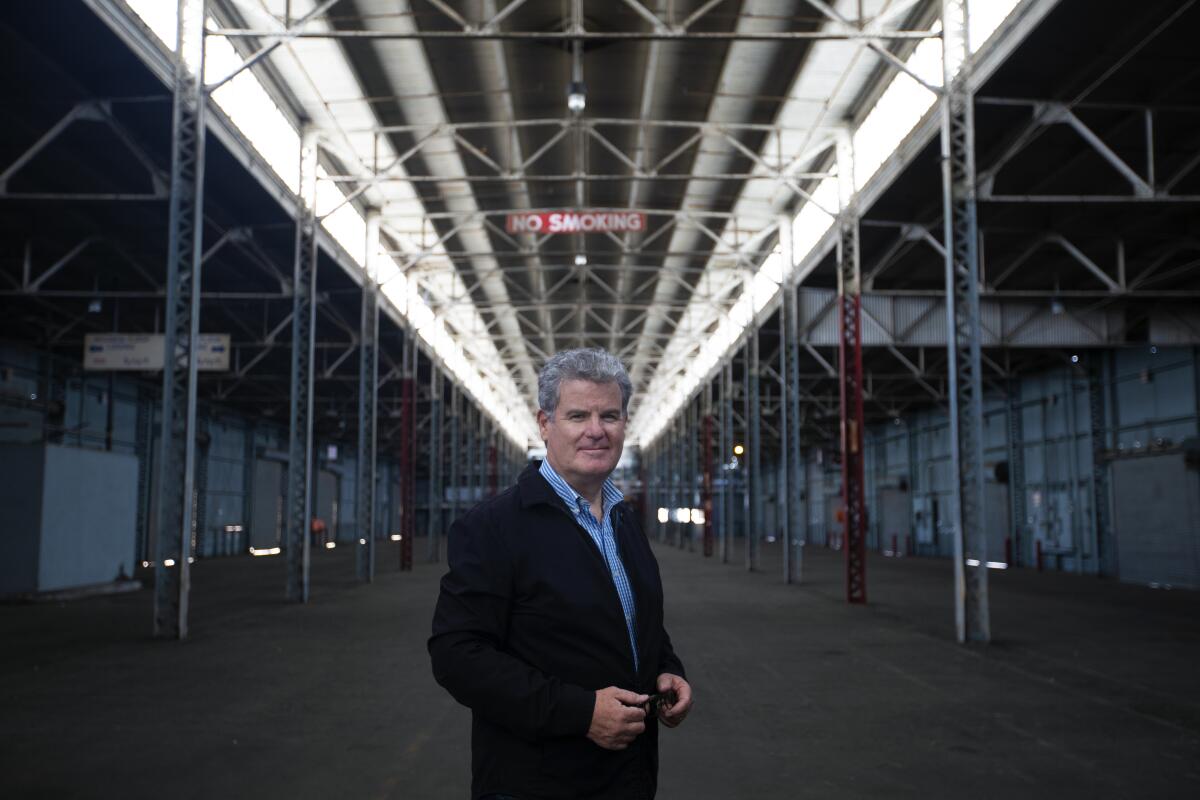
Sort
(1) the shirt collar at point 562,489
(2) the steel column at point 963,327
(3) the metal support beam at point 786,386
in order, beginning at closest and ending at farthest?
(1) the shirt collar at point 562,489, (2) the steel column at point 963,327, (3) the metal support beam at point 786,386

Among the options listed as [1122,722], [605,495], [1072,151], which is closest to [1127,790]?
[1122,722]

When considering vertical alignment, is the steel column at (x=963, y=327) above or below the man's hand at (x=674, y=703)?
above

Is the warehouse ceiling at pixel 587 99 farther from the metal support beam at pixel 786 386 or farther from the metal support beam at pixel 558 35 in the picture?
the metal support beam at pixel 786 386

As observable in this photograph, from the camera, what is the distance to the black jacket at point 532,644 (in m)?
2.96

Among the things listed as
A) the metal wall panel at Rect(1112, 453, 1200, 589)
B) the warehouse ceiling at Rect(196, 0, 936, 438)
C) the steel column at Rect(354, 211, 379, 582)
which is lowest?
the metal wall panel at Rect(1112, 453, 1200, 589)

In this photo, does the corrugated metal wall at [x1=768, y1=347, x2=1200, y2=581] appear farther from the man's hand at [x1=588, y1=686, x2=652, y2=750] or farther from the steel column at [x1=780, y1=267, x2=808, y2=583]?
the man's hand at [x1=588, y1=686, x2=652, y2=750]

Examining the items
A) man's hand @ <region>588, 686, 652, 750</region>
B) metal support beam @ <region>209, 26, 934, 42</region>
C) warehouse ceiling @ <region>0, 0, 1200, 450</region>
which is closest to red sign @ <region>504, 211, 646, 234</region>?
warehouse ceiling @ <region>0, 0, 1200, 450</region>

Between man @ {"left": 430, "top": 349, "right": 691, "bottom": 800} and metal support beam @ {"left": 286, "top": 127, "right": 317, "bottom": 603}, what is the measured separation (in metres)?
19.1

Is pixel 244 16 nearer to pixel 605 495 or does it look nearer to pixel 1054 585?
pixel 605 495

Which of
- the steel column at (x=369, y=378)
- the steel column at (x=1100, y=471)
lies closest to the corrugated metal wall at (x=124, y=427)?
the steel column at (x=369, y=378)

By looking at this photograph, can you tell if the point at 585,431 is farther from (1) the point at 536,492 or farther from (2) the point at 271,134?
(2) the point at 271,134

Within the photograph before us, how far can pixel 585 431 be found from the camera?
3344mm

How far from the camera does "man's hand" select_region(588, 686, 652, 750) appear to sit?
2945 millimetres

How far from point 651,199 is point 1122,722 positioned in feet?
69.2
